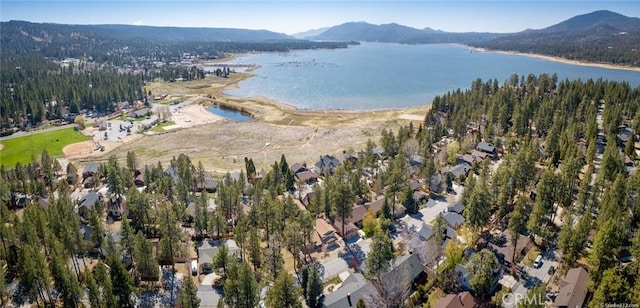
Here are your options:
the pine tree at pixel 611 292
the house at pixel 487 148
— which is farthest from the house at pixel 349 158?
the pine tree at pixel 611 292

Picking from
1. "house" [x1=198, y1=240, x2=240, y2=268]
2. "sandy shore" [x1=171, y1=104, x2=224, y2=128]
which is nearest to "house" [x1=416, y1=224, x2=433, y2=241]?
"house" [x1=198, y1=240, x2=240, y2=268]

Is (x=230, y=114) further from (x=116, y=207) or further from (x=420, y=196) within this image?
(x=420, y=196)

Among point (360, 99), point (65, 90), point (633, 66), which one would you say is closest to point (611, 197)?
point (360, 99)

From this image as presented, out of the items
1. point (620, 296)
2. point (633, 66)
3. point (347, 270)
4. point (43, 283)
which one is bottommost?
point (347, 270)

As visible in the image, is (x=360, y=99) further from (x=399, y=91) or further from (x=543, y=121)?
(x=543, y=121)

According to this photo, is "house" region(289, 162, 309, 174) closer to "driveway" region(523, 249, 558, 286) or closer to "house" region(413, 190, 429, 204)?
"house" region(413, 190, 429, 204)

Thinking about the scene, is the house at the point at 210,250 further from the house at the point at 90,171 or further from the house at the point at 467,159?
the house at the point at 467,159

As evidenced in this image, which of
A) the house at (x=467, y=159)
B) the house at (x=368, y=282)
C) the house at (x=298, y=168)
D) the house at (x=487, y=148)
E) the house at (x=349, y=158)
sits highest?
the house at (x=487, y=148)
